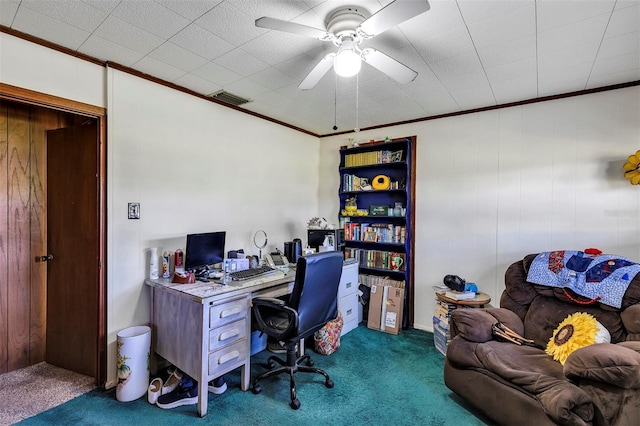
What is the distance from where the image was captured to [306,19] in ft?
5.91

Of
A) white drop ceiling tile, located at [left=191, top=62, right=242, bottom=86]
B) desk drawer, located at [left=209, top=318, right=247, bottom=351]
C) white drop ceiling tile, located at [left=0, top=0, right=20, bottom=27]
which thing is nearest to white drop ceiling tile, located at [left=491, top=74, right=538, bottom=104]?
white drop ceiling tile, located at [left=191, top=62, right=242, bottom=86]

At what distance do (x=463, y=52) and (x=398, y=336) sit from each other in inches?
108

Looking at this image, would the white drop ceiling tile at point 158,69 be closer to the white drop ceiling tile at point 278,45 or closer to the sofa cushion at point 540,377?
the white drop ceiling tile at point 278,45

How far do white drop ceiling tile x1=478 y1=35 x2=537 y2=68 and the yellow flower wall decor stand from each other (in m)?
1.22

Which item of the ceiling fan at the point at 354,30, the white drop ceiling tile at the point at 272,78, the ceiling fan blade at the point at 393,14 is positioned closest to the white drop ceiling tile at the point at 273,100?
the white drop ceiling tile at the point at 272,78

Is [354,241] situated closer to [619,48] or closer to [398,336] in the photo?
[398,336]

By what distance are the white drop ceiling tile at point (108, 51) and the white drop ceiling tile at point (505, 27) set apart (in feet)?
7.46

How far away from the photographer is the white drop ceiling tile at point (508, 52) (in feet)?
6.56

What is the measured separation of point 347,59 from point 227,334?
1.97 meters

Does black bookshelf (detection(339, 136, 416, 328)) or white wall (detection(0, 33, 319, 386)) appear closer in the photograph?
white wall (detection(0, 33, 319, 386))

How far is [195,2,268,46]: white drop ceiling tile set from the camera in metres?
1.74

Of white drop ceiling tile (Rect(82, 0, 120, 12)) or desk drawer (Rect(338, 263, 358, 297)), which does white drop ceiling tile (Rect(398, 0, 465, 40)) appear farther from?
desk drawer (Rect(338, 263, 358, 297))

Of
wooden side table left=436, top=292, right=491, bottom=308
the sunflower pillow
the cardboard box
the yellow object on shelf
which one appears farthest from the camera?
the yellow object on shelf

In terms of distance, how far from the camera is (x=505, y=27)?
1.84 m
